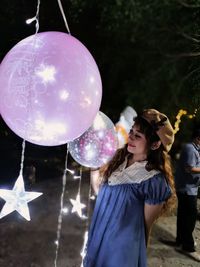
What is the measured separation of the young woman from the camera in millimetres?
2564

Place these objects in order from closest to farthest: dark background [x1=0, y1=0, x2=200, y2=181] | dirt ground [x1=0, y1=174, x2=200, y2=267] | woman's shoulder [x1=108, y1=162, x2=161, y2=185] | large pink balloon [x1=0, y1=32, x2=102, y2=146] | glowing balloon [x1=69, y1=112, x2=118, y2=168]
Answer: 1. large pink balloon [x1=0, y1=32, x2=102, y2=146]
2. woman's shoulder [x1=108, y1=162, x2=161, y2=185]
3. glowing balloon [x1=69, y1=112, x2=118, y2=168]
4. dirt ground [x1=0, y1=174, x2=200, y2=267]
5. dark background [x1=0, y1=0, x2=200, y2=181]

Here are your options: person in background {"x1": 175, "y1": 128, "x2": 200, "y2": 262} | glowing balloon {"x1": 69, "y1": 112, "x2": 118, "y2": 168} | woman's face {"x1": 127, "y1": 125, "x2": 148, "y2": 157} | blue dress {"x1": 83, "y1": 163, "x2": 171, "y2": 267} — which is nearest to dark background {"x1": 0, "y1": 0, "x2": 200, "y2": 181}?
person in background {"x1": 175, "y1": 128, "x2": 200, "y2": 262}

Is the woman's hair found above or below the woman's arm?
above

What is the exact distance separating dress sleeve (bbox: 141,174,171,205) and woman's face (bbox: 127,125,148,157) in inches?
8.3

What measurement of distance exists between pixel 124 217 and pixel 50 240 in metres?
2.69

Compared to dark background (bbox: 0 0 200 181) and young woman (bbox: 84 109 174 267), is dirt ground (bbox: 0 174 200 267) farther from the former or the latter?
young woman (bbox: 84 109 174 267)

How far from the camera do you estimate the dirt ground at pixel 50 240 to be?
14.8ft

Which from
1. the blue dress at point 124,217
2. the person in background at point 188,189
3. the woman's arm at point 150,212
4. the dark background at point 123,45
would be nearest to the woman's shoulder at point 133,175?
the blue dress at point 124,217

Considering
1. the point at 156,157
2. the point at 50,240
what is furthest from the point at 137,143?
the point at 50,240

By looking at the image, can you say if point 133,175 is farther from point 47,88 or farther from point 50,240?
point 50,240

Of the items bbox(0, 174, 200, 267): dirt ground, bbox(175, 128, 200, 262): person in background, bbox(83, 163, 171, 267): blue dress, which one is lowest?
bbox(0, 174, 200, 267): dirt ground

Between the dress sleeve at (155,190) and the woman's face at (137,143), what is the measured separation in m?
0.21

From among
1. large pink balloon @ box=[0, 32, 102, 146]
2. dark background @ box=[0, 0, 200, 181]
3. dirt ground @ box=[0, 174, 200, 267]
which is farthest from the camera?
dark background @ box=[0, 0, 200, 181]

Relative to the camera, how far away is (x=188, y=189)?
4660mm
